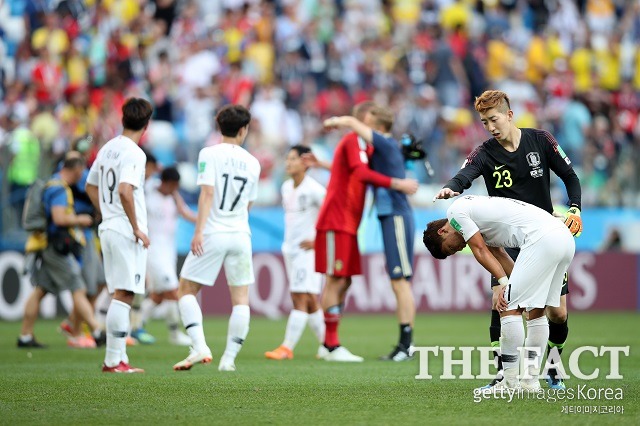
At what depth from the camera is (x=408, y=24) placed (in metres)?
26.8

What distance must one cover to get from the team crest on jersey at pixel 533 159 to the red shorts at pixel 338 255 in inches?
161

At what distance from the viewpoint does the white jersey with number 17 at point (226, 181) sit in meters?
10.6

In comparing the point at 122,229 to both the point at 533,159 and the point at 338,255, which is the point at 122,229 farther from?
the point at 533,159

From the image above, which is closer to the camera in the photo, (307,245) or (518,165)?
(518,165)

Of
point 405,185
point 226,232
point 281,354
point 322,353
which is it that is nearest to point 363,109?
point 405,185

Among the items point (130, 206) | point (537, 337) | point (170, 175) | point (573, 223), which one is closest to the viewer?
point (573, 223)

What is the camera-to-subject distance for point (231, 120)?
1065cm

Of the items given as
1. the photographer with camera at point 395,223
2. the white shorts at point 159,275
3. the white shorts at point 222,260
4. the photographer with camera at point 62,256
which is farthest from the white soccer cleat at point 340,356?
the photographer with camera at point 62,256

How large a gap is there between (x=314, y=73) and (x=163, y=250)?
398 inches

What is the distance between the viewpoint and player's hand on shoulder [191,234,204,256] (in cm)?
1038

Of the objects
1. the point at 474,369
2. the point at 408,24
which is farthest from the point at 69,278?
the point at 408,24

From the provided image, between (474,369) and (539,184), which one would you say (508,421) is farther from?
(474,369)

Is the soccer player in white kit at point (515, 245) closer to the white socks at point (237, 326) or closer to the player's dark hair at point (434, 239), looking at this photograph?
the player's dark hair at point (434, 239)

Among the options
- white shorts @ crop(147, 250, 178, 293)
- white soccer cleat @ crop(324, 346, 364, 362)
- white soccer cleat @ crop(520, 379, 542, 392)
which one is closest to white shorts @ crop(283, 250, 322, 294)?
white soccer cleat @ crop(324, 346, 364, 362)
